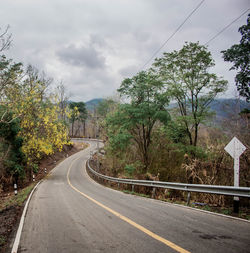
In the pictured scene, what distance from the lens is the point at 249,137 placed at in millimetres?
11531

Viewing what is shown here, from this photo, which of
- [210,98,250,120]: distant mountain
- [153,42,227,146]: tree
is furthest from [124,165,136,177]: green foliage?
[210,98,250,120]: distant mountain

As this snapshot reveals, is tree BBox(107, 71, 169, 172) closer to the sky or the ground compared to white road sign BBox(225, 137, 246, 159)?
closer to the sky

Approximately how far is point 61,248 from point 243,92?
59.6 feet

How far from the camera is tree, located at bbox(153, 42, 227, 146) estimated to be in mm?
16797

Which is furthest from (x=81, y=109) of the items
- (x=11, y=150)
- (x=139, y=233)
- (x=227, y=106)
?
(x=139, y=233)

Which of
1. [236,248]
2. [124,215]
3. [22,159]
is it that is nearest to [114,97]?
[22,159]

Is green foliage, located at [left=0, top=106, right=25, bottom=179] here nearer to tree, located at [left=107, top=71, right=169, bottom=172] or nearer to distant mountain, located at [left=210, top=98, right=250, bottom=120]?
tree, located at [left=107, top=71, right=169, bottom=172]

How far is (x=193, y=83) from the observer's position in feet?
56.2

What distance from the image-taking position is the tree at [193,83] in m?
16.8

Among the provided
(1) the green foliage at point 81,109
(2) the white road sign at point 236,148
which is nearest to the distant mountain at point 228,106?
(2) the white road sign at point 236,148

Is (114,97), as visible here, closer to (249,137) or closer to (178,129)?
(178,129)

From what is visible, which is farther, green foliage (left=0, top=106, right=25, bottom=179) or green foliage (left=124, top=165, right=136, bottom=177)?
green foliage (left=0, top=106, right=25, bottom=179)

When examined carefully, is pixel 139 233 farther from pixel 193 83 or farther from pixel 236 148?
pixel 193 83

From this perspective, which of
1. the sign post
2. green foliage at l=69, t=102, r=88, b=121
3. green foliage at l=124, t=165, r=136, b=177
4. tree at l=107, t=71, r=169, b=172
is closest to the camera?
the sign post
